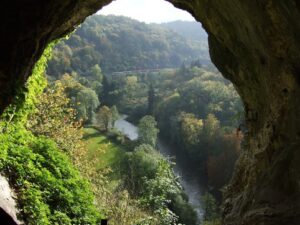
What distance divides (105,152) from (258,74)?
4217cm

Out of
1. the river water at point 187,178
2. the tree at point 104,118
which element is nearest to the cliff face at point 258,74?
the river water at point 187,178

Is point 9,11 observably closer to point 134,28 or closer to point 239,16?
point 239,16

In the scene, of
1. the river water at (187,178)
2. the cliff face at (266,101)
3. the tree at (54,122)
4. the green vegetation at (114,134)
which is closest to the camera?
the cliff face at (266,101)

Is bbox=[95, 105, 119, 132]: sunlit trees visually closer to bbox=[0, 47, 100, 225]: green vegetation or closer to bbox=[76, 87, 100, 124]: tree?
bbox=[76, 87, 100, 124]: tree

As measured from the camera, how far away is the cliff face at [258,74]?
5402 mm

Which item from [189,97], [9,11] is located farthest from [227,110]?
[9,11]

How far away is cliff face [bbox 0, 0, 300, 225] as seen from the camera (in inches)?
213

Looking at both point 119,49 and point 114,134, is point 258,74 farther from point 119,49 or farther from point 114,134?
point 119,49

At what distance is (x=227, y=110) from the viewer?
2933 inches

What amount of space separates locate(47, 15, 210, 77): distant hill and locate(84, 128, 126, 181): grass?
1320 inches

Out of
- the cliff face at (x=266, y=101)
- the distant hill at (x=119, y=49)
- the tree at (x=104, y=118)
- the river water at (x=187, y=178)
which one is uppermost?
the distant hill at (x=119, y=49)

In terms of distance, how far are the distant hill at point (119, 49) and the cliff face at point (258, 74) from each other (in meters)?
89.6

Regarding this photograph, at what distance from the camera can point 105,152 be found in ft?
159

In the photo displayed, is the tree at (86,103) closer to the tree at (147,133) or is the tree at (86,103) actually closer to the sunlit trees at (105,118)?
the sunlit trees at (105,118)
